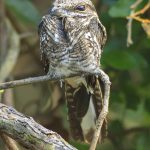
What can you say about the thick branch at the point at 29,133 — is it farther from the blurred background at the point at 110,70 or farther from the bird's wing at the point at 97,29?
the blurred background at the point at 110,70

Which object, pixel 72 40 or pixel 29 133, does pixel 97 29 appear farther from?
pixel 29 133

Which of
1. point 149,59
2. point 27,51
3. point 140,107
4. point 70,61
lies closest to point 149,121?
point 140,107

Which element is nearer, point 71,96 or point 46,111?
point 71,96

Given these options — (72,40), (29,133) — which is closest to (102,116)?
(29,133)

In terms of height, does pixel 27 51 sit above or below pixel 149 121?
above

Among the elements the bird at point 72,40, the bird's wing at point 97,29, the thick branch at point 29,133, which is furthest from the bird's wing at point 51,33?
the thick branch at point 29,133

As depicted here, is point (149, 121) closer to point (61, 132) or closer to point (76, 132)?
point (61, 132)

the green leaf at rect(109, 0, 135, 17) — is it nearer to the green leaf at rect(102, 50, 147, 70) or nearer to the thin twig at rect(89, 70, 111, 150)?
the green leaf at rect(102, 50, 147, 70)

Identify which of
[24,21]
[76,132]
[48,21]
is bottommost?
[76,132]
